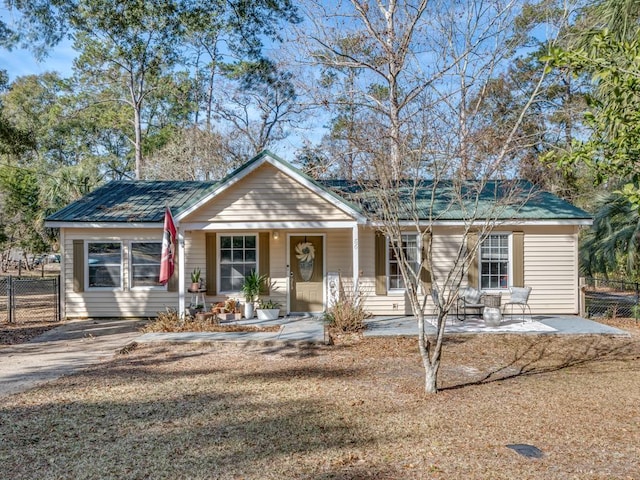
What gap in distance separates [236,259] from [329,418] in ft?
25.0

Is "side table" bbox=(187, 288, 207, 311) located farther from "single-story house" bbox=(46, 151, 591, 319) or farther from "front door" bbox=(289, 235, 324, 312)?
"front door" bbox=(289, 235, 324, 312)

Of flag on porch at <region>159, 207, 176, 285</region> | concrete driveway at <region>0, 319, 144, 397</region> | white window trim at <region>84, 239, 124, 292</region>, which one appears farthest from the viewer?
white window trim at <region>84, 239, 124, 292</region>

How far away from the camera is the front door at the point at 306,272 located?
40.9 feet

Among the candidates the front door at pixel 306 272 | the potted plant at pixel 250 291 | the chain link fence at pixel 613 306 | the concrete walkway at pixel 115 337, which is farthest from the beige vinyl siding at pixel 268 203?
the chain link fence at pixel 613 306

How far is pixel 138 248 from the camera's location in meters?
12.6

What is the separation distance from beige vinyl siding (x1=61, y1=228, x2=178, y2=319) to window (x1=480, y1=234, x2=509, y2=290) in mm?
8395

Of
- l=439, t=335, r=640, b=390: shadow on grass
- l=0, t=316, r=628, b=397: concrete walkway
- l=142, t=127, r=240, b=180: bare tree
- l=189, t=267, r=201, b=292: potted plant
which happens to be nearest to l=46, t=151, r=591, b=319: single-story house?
l=189, t=267, r=201, b=292: potted plant

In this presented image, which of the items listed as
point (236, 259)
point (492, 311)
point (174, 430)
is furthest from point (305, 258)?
point (174, 430)

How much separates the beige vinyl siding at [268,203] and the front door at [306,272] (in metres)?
1.06

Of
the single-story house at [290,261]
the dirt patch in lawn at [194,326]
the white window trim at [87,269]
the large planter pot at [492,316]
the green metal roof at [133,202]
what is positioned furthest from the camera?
the white window trim at [87,269]

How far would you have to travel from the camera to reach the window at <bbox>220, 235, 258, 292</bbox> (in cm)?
1247

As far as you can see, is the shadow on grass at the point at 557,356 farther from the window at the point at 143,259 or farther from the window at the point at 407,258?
the window at the point at 143,259

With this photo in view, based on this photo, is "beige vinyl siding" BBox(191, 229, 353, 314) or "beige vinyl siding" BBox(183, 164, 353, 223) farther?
"beige vinyl siding" BBox(191, 229, 353, 314)

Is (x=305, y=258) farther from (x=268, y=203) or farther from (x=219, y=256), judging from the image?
(x=219, y=256)
